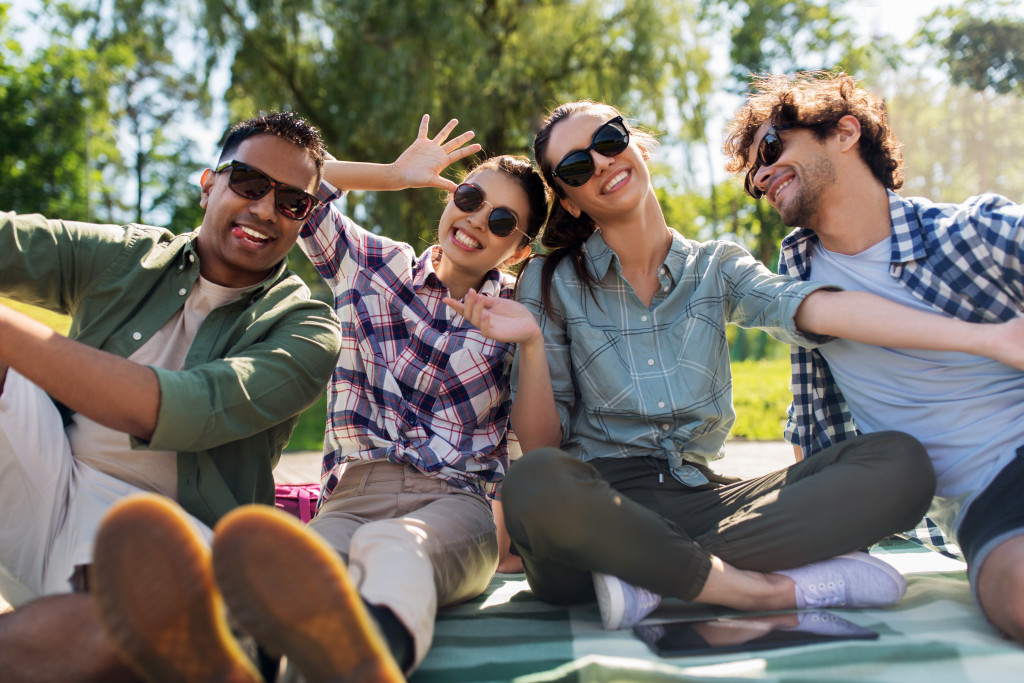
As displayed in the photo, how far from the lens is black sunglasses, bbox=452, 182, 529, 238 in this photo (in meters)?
2.79

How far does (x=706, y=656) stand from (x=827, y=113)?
6.69ft

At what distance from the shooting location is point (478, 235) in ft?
9.21

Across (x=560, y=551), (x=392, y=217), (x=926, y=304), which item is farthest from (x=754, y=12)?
(x=560, y=551)

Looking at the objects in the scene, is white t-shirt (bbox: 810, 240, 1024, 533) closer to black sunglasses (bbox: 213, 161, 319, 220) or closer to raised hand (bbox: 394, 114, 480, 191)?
raised hand (bbox: 394, 114, 480, 191)

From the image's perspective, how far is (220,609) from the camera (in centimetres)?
130

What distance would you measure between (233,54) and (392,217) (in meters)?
3.52

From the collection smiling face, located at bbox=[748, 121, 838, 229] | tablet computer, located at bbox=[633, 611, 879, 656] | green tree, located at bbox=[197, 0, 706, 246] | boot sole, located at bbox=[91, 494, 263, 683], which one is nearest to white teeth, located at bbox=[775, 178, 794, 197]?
smiling face, located at bbox=[748, 121, 838, 229]

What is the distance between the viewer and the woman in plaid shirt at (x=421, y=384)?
215 centimetres

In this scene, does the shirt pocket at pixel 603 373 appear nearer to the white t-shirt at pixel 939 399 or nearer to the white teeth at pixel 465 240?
the white teeth at pixel 465 240

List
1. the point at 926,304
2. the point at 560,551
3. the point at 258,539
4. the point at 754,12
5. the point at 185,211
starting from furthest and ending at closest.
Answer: the point at 185,211, the point at 754,12, the point at 926,304, the point at 560,551, the point at 258,539

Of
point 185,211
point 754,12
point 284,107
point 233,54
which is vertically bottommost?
point 185,211

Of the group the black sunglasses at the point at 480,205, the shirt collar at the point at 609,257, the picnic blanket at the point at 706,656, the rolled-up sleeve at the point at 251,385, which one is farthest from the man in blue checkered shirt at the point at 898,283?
the rolled-up sleeve at the point at 251,385

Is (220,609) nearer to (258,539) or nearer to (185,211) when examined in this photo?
(258,539)

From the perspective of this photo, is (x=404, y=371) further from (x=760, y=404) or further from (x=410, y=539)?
(x=760, y=404)
